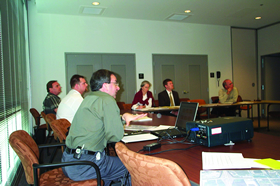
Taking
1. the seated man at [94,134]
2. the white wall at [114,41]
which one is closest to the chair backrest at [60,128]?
the seated man at [94,134]

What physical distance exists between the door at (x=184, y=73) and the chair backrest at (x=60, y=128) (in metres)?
4.24

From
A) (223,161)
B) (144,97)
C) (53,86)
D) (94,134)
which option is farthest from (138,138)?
(53,86)

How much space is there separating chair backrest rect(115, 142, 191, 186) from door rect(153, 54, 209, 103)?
547cm

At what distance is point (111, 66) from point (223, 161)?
5.16 m

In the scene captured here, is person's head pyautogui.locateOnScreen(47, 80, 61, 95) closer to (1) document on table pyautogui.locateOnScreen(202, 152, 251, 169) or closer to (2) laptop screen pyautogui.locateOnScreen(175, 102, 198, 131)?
(2) laptop screen pyautogui.locateOnScreen(175, 102, 198, 131)

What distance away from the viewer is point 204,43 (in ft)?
22.8

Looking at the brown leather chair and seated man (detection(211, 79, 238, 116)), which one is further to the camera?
seated man (detection(211, 79, 238, 116))

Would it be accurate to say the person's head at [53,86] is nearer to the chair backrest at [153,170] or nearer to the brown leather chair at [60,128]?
the brown leather chair at [60,128]

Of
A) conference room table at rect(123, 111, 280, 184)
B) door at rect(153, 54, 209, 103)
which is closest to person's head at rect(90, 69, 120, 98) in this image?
conference room table at rect(123, 111, 280, 184)

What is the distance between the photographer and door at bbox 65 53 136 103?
18.4 ft

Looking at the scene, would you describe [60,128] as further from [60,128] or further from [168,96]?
[168,96]

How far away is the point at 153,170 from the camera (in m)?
→ 0.84

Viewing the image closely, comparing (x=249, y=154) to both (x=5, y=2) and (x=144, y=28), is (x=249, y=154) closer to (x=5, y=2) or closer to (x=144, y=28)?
(x=5, y=2)

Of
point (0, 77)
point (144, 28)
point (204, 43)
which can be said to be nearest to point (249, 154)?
point (0, 77)
